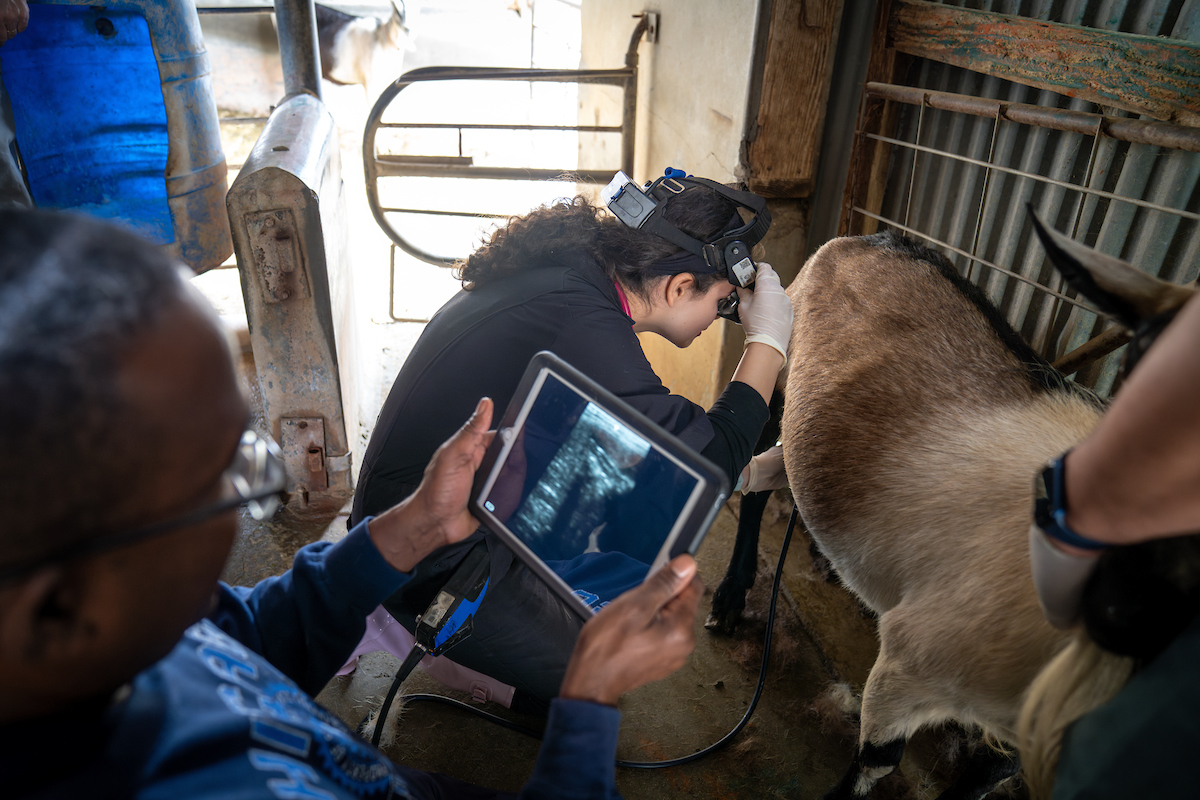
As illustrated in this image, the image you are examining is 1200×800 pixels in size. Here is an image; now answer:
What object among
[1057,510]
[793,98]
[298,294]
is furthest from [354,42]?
[1057,510]

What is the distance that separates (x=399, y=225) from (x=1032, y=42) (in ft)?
19.9

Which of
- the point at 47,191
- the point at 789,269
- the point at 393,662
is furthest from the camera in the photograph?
the point at 789,269

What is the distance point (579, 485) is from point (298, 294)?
1.88 m

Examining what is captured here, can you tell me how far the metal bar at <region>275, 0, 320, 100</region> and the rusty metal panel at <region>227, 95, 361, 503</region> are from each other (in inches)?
21.0

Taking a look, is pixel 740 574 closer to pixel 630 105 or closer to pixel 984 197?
pixel 984 197

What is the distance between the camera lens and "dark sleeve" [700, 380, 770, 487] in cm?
171

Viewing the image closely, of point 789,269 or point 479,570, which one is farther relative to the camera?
point 789,269

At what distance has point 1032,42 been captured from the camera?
2008 mm

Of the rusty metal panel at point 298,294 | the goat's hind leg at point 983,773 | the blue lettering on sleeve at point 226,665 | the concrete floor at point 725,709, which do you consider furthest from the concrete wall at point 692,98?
the blue lettering on sleeve at point 226,665

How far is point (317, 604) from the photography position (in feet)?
4.07

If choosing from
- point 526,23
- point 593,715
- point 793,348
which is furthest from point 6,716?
point 526,23

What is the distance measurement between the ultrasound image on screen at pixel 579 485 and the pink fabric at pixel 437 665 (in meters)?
1.06

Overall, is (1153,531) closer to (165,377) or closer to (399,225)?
(165,377)

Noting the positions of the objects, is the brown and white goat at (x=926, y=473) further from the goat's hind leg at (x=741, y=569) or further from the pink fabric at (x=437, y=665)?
the pink fabric at (x=437, y=665)
